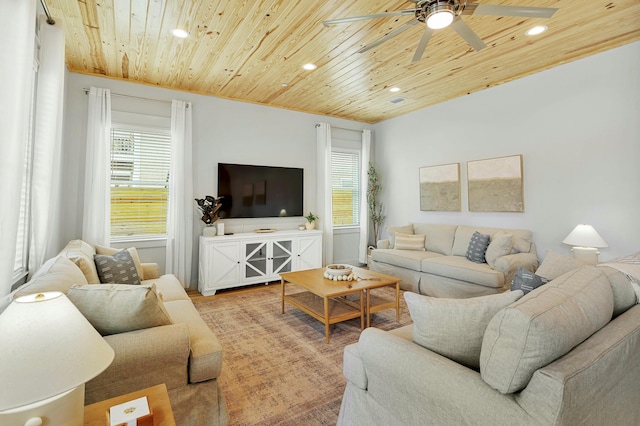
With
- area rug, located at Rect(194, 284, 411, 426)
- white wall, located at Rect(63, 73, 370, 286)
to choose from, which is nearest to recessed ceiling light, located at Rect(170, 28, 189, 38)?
white wall, located at Rect(63, 73, 370, 286)

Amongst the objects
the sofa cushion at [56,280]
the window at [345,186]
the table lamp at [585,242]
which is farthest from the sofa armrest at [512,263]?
the sofa cushion at [56,280]

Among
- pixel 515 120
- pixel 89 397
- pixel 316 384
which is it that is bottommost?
pixel 316 384

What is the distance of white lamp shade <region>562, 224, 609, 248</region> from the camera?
3.21m

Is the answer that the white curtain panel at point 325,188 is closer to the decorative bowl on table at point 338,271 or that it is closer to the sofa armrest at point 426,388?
the decorative bowl on table at point 338,271

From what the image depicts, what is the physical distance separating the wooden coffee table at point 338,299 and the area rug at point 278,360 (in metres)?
0.19

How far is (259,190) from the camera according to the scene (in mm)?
4996

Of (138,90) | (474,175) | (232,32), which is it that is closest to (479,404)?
(232,32)

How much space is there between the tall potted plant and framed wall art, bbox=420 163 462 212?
0.97 metres

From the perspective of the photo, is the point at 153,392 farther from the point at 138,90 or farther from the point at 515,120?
the point at 515,120

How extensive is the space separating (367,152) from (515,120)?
8.35ft

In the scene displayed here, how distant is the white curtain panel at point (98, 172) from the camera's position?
12.3ft

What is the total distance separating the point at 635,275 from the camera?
1.66 meters

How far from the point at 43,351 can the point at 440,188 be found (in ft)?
16.5

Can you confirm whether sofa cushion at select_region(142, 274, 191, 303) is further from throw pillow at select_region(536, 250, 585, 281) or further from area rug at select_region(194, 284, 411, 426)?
throw pillow at select_region(536, 250, 585, 281)
